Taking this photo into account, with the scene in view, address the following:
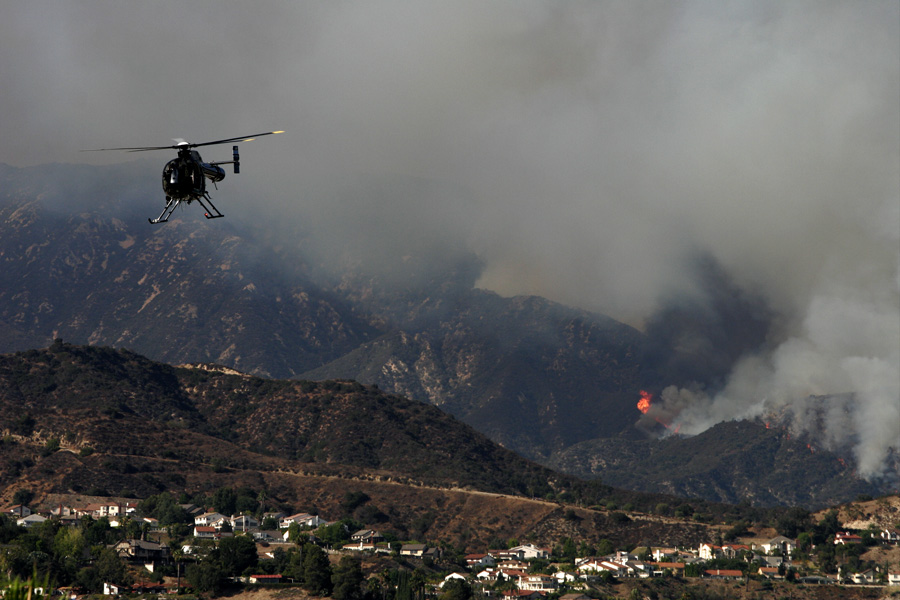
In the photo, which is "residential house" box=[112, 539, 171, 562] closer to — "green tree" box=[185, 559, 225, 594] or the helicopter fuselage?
"green tree" box=[185, 559, 225, 594]

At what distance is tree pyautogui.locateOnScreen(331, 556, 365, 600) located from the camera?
170750 millimetres

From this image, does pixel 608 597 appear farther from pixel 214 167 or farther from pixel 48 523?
pixel 214 167

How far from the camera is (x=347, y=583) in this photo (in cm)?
17162

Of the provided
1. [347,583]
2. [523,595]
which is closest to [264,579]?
[347,583]

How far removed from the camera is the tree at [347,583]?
171 metres

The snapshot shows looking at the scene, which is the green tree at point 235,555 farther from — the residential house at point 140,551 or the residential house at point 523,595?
the residential house at point 523,595

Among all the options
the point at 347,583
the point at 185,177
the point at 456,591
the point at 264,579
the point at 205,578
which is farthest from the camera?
the point at 264,579

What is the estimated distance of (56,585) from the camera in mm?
166125

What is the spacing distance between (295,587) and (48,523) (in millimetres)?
45832

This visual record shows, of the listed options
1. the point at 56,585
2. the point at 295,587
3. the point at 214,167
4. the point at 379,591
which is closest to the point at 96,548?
the point at 56,585

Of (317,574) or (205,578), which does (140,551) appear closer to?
(205,578)

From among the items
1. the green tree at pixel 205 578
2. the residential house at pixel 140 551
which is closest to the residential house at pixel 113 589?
the green tree at pixel 205 578

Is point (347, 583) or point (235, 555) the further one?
point (235, 555)

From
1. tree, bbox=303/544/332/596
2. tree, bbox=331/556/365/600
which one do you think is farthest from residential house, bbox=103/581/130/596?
tree, bbox=331/556/365/600
